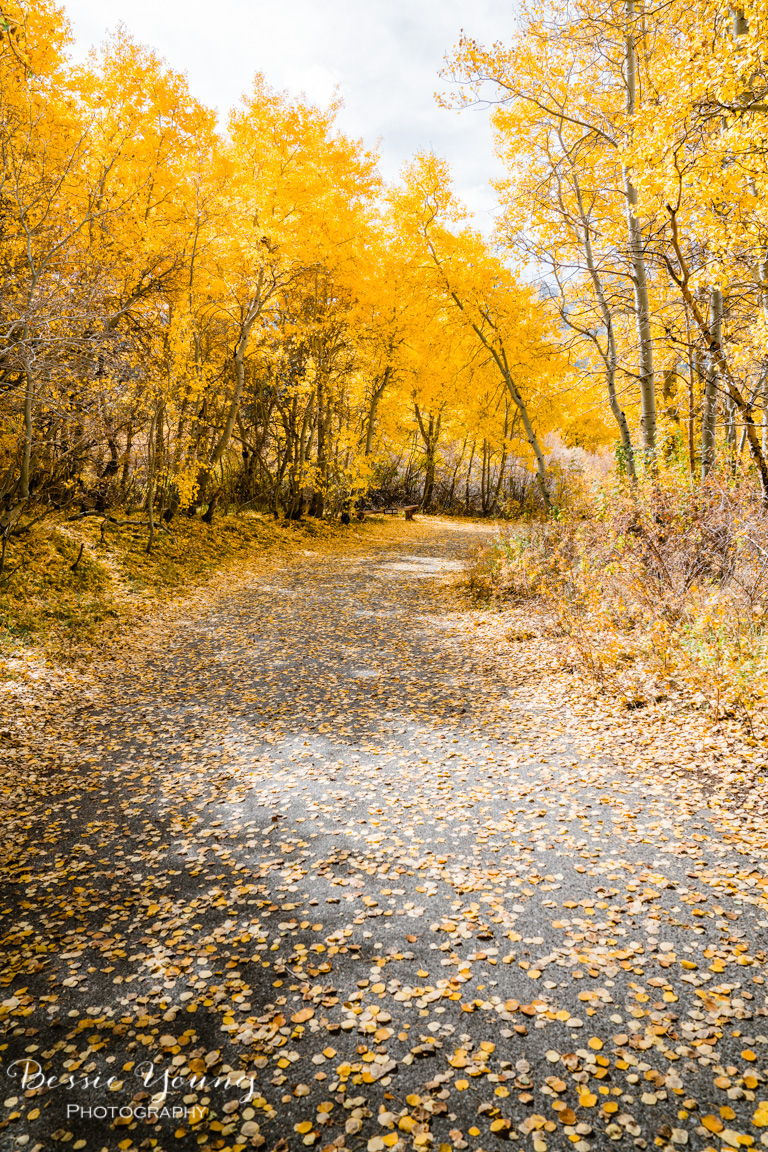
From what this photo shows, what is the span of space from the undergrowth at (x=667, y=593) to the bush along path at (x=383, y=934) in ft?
2.47

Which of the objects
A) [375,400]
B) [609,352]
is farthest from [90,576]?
[375,400]

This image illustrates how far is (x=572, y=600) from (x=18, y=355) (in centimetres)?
763

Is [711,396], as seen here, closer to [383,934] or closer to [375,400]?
[383,934]

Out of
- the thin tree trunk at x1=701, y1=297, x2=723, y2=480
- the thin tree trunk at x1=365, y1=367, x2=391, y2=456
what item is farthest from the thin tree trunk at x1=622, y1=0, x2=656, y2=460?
the thin tree trunk at x1=365, y1=367, x2=391, y2=456

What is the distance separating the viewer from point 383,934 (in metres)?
3.46

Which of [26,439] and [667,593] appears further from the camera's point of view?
[26,439]

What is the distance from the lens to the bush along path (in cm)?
249

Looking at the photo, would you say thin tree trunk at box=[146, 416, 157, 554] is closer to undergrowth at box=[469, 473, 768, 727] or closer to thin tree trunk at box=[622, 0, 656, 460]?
undergrowth at box=[469, 473, 768, 727]

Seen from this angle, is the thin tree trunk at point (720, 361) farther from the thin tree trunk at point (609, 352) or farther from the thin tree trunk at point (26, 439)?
the thin tree trunk at point (26, 439)

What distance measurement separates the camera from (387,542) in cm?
1905

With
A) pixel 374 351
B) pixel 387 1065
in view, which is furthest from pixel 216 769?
pixel 374 351

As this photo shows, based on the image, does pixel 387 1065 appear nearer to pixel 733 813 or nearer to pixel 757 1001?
pixel 757 1001

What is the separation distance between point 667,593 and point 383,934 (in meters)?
5.16

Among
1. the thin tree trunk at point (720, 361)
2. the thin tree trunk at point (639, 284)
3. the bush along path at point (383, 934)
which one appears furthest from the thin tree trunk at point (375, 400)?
the bush along path at point (383, 934)
